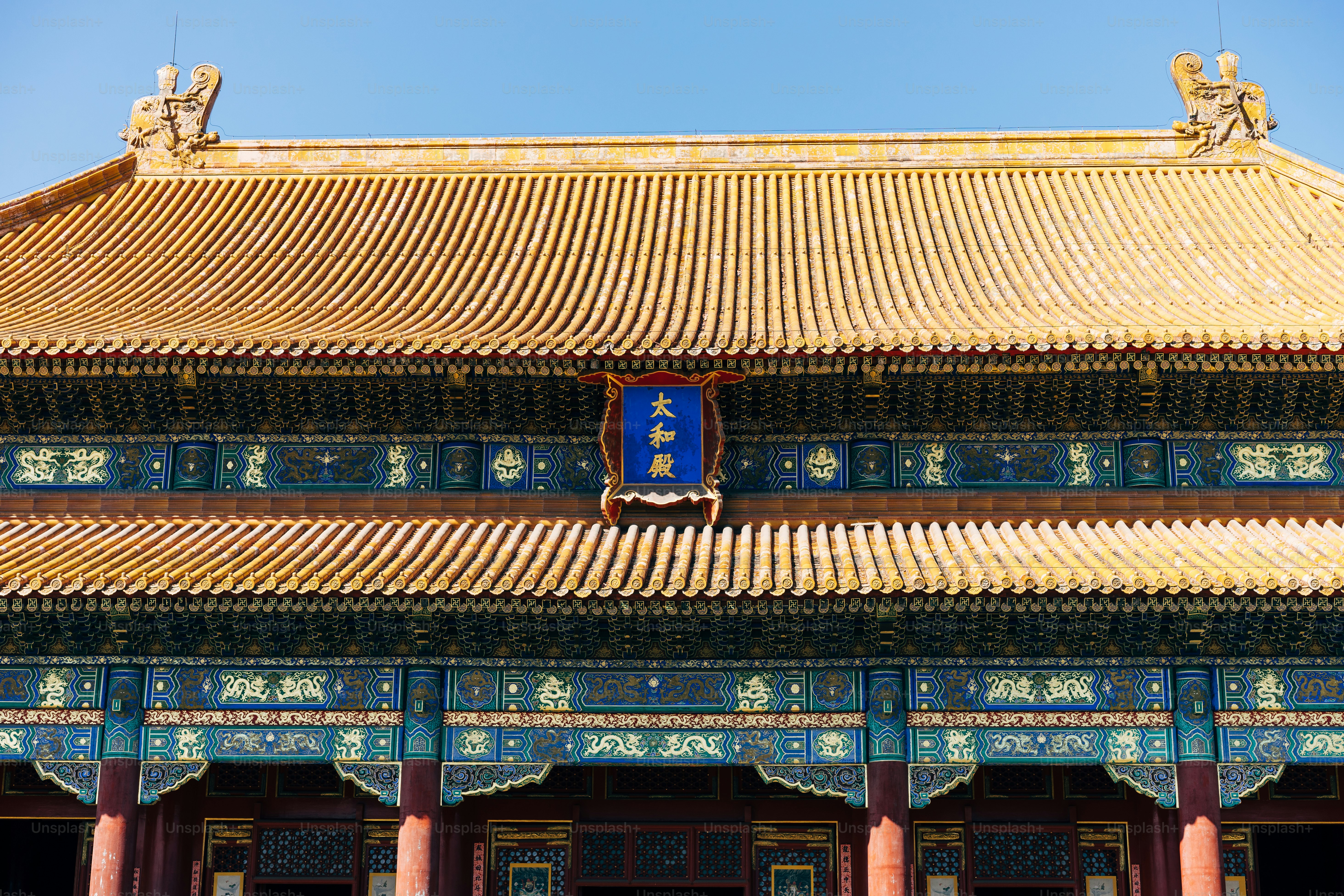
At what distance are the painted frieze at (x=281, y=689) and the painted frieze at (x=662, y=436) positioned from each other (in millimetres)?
2217

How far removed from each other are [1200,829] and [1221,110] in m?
8.80

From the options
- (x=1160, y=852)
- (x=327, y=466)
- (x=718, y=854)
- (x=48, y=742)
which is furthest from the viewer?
(x=327, y=466)

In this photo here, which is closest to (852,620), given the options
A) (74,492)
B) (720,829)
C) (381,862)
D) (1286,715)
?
(720,829)

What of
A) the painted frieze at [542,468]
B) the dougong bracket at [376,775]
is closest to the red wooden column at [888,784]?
the painted frieze at [542,468]

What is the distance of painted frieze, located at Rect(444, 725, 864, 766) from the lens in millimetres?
9227

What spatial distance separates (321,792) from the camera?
419 inches

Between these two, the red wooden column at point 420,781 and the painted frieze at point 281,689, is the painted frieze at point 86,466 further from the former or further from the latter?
the red wooden column at point 420,781

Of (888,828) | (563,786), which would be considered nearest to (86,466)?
(563,786)

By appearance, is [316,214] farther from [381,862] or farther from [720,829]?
[720,829]

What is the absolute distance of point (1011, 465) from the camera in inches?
413

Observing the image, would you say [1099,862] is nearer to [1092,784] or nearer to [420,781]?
[1092,784]

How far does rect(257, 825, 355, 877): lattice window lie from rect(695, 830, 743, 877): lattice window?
113 inches

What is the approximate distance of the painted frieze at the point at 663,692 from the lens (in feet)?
30.6

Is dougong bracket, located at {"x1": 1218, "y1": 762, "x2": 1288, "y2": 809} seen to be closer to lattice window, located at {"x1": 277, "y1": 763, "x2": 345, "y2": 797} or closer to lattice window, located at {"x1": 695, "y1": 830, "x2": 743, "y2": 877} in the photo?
lattice window, located at {"x1": 695, "y1": 830, "x2": 743, "y2": 877}
